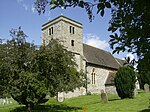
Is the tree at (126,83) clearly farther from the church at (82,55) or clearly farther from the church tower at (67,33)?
the church tower at (67,33)

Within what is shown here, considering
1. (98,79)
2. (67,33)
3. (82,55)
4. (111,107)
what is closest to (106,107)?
(111,107)

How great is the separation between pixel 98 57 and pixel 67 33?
8.97 meters

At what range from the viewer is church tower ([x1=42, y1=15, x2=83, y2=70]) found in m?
34.9

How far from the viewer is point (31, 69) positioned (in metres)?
16.8

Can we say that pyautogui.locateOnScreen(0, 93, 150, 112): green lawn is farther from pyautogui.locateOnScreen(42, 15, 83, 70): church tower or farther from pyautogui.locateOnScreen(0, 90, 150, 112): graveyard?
pyautogui.locateOnScreen(42, 15, 83, 70): church tower

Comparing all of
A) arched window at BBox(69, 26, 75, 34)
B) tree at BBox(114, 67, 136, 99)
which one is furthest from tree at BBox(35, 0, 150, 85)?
arched window at BBox(69, 26, 75, 34)

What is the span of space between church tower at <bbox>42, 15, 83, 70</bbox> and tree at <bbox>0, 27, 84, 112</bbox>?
17216mm

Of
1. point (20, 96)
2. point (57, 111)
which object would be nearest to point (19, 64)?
point (20, 96)

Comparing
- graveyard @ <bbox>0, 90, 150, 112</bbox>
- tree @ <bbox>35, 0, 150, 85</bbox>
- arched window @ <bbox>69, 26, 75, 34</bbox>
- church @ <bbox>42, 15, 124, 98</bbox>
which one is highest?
arched window @ <bbox>69, 26, 75, 34</bbox>

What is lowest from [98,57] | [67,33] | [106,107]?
[106,107]

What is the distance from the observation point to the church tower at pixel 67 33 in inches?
1375

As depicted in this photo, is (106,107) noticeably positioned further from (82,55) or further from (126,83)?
(82,55)

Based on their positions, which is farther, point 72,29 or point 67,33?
point 72,29

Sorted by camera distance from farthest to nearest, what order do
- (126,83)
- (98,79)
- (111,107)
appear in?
(98,79) < (126,83) < (111,107)
